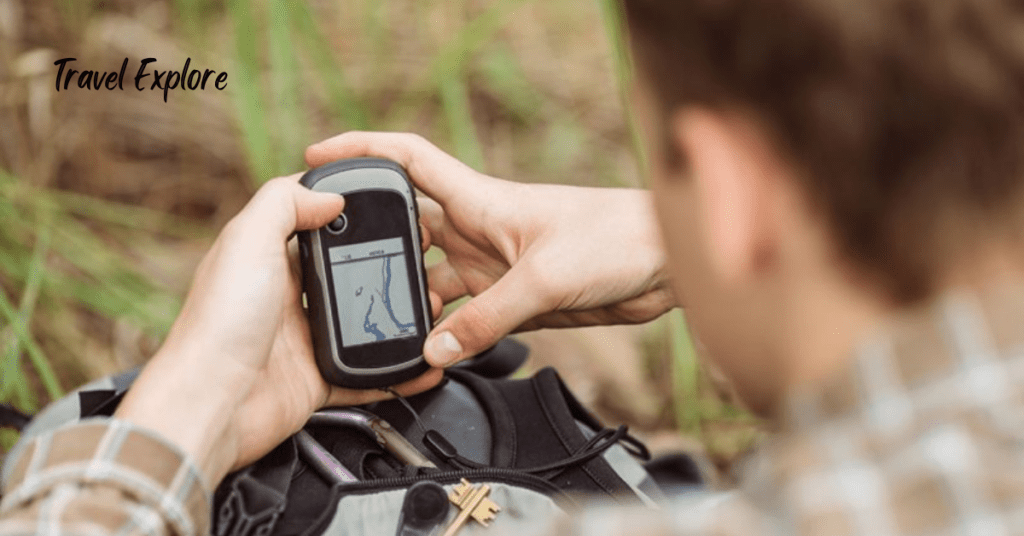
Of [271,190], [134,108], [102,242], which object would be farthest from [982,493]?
[134,108]

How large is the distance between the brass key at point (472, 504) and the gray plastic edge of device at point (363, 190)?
18 cm

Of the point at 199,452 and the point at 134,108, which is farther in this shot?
the point at 134,108

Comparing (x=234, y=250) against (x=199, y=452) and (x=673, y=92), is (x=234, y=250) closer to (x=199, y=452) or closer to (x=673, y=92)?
(x=199, y=452)

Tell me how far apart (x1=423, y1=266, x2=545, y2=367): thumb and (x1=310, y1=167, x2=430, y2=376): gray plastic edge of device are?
0.02 metres

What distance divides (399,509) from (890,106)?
593 millimetres

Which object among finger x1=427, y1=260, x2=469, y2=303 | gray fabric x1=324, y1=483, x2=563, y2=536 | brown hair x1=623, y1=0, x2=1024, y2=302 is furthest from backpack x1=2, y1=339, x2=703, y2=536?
brown hair x1=623, y1=0, x2=1024, y2=302

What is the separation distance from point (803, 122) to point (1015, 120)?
4.3 inches

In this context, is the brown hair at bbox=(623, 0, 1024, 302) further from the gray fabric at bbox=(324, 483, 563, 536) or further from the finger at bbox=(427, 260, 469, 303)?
the finger at bbox=(427, 260, 469, 303)

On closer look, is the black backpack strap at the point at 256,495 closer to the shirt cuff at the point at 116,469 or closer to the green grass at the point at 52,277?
the shirt cuff at the point at 116,469

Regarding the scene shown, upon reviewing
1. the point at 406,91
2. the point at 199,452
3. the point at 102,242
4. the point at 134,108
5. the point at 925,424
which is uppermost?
the point at 406,91

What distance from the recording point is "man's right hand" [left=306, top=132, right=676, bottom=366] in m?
1.20

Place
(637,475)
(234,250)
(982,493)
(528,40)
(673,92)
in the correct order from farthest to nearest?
(528,40)
(637,475)
(234,250)
(673,92)
(982,493)

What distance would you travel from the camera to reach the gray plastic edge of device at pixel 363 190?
112cm

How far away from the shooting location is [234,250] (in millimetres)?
1051
